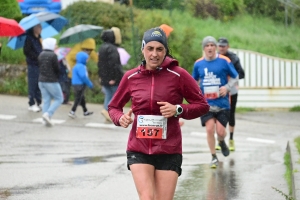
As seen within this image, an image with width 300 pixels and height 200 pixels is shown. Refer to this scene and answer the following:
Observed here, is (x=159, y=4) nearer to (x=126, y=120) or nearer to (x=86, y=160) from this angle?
(x=86, y=160)

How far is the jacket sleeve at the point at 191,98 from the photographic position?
22.8 ft

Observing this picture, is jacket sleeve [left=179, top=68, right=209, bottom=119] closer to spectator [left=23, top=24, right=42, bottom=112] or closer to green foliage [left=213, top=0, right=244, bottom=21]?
spectator [left=23, top=24, right=42, bottom=112]

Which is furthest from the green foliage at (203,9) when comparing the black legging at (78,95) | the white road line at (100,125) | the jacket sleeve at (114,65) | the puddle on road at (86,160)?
the puddle on road at (86,160)

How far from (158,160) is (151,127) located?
0.29 m

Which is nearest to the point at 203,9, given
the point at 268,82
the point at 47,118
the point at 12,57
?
the point at 268,82

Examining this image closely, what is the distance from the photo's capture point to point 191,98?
7.11 meters

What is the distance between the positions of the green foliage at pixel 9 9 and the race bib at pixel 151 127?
1547 cm

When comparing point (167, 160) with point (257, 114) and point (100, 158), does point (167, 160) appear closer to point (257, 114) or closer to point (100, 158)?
point (100, 158)

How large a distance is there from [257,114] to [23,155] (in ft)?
30.6

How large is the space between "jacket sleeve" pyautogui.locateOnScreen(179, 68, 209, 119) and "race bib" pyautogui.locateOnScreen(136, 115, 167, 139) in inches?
7.1

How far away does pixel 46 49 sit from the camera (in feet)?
56.6

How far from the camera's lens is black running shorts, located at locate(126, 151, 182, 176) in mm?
6828

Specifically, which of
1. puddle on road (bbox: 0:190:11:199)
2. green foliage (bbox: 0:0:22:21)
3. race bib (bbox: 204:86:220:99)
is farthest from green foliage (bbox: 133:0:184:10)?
puddle on road (bbox: 0:190:11:199)

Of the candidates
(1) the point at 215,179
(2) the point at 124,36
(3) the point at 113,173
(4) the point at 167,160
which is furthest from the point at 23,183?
(2) the point at 124,36
